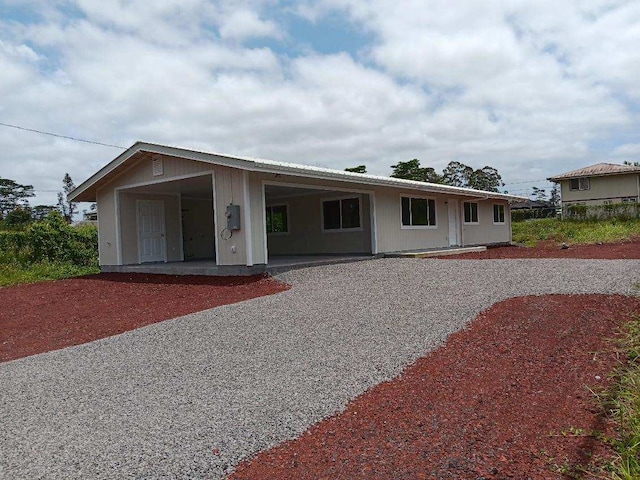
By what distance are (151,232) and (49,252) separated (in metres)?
4.65

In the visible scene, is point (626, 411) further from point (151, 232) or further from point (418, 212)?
point (418, 212)

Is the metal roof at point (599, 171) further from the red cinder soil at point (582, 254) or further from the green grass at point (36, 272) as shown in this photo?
the green grass at point (36, 272)

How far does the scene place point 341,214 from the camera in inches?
665

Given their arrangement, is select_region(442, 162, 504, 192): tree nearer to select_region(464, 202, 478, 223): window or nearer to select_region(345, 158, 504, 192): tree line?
select_region(345, 158, 504, 192): tree line

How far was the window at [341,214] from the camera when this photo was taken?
16.5 m

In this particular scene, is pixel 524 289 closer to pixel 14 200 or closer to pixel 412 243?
pixel 412 243

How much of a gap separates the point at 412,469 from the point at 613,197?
38.2 meters

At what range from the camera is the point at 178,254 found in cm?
1670

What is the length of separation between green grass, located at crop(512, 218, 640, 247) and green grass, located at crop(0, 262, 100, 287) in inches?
729

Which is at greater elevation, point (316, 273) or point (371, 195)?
point (371, 195)

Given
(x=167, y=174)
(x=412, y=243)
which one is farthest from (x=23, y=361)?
(x=412, y=243)

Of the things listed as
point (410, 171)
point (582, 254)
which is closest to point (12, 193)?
point (410, 171)

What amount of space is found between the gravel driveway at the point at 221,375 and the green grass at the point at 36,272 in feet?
32.1

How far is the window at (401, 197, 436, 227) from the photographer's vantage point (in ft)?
57.2
